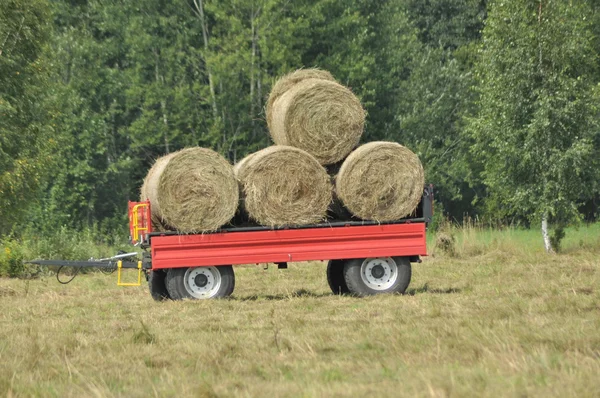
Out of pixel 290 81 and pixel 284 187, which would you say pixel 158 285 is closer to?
pixel 284 187

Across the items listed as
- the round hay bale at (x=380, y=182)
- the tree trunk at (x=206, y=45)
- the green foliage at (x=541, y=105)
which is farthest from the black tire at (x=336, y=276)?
the tree trunk at (x=206, y=45)

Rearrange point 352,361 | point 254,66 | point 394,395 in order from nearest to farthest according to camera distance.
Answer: point 394,395
point 352,361
point 254,66

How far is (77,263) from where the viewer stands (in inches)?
648

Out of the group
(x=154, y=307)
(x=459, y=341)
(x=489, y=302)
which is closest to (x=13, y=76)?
(x=154, y=307)

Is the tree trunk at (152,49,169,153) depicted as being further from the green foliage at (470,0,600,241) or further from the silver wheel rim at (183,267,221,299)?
the silver wheel rim at (183,267,221,299)

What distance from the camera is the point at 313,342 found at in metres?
10.1

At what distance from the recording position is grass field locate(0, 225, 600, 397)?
25.9 ft

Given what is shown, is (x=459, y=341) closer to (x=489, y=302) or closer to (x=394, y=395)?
(x=394, y=395)

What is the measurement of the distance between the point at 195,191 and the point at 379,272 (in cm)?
286

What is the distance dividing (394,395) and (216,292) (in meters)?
8.84

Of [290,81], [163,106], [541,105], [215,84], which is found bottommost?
[290,81]

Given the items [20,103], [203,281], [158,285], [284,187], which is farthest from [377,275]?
[20,103]

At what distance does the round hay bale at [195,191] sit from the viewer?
1526cm

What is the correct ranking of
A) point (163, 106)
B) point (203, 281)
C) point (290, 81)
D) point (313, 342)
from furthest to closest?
point (163, 106) < point (290, 81) < point (203, 281) < point (313, 342)
